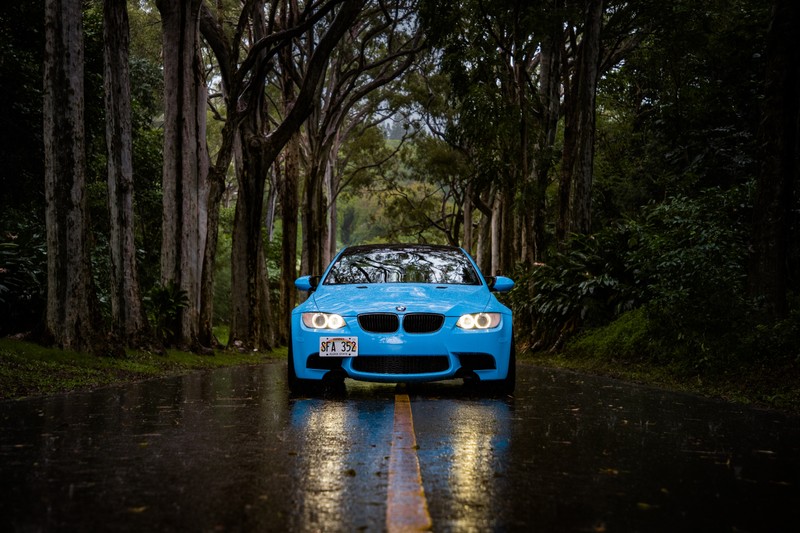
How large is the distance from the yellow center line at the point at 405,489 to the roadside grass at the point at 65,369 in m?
4.43

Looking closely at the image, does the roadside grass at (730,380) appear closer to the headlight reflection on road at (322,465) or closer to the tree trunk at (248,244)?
the headlight reflection on road at (322,465)

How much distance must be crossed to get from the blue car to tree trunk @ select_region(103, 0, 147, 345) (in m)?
6.52

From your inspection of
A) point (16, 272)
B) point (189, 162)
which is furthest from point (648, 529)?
point (189, 162)

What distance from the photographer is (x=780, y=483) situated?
4270mm

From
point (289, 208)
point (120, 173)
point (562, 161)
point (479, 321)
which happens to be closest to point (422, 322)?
point (479, 321)

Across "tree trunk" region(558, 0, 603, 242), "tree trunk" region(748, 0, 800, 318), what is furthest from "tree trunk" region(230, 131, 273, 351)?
"tree trunk" region(748, 0, 800, 318)

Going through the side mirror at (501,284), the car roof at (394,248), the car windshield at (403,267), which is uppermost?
the car roof at (394,248)

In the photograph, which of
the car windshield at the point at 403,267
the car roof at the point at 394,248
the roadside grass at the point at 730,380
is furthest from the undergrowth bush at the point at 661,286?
the car roof at the point at 394,248

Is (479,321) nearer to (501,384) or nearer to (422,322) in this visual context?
(422,322)

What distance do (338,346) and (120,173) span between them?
778 cm

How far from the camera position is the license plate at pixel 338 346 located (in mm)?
7988

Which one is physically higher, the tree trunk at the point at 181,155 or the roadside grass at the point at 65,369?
the tree trunk at the point at 181,155

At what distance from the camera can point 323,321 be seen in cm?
823

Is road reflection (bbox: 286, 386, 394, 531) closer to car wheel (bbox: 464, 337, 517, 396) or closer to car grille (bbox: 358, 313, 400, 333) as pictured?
car grille (bbox: 358, 313, 400, 333)
